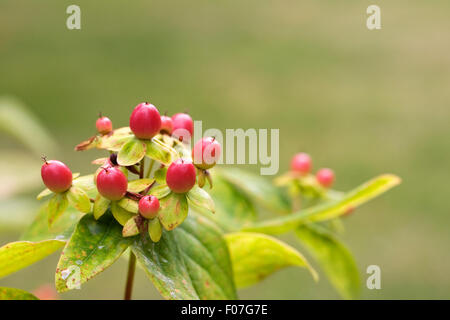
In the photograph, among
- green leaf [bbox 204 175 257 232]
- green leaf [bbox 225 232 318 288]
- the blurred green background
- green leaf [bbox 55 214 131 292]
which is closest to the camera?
green leaf [bbox 55 214 131 292]

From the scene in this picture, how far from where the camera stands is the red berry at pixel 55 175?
1.14 feet

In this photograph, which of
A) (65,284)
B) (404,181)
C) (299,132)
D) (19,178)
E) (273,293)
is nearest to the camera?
(65,284)

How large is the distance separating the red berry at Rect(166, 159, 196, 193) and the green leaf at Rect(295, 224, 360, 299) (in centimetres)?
23

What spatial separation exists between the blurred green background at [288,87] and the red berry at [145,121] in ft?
4.59

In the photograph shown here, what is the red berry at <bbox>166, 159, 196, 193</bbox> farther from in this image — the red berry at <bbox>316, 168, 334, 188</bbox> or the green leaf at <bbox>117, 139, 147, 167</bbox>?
the red berry at <bbox>316, 168, 334, 188</bbox>

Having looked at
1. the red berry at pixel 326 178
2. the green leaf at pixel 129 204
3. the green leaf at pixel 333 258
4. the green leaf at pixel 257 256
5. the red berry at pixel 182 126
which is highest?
the red berry at pixel 182 126

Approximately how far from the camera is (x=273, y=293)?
1.80m

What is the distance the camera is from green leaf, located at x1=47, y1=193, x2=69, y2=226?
358 millimetres

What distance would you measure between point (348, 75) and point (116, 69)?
1185 millimetres

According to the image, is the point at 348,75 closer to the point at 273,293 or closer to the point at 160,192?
the point at 273,293

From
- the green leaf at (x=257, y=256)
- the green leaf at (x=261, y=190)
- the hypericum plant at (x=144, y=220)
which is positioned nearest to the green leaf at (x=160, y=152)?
the hypericum plant at (x=144, y=220)

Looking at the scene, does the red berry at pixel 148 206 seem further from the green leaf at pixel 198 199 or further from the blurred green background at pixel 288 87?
the blurred green background at pixel 288 87

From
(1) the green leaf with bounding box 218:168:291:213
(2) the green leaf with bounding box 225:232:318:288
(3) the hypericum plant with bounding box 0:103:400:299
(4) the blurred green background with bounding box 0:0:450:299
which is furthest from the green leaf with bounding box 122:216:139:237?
(4) the blurred green background with bounding box 0:0:450:299
